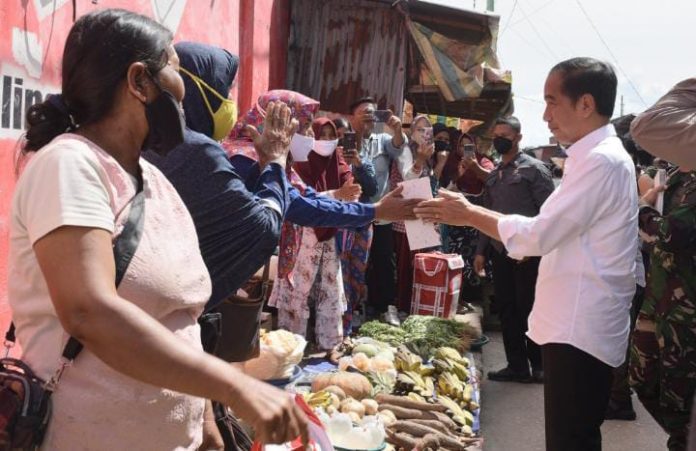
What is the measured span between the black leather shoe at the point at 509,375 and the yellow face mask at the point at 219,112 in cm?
438

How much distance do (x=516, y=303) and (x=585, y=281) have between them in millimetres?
3400

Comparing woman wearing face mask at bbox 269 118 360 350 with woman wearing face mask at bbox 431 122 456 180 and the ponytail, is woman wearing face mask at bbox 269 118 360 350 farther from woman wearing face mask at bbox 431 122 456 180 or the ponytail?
the ponytail

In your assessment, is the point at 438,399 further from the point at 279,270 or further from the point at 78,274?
the point at 78,274

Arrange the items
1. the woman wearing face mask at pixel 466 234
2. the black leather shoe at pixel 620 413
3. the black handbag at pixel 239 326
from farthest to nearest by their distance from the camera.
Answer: the woman wearing face mask at pixel 466 234 → the black leather shoe at pixel 620 413 → the black handbag at pixel 239 326

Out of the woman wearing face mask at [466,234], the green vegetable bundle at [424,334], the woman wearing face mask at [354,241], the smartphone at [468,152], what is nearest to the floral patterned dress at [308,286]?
the woman wearing face mask at [354,241]

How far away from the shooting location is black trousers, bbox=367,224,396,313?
7762mm

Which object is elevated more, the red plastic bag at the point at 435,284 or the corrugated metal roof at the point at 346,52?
the corrugated metal roof at the point at 346,52

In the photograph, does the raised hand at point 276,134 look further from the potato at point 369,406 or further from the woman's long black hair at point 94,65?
the potato at point 369,406

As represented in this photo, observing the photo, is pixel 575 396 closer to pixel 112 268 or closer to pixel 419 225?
pixel 419 225

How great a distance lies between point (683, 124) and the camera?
9.80 feet

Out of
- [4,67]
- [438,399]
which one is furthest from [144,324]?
[438,399]

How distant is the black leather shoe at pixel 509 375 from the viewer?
6.20m

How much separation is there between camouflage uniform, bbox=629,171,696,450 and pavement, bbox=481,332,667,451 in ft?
5.48

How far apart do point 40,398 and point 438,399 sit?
386 cm
